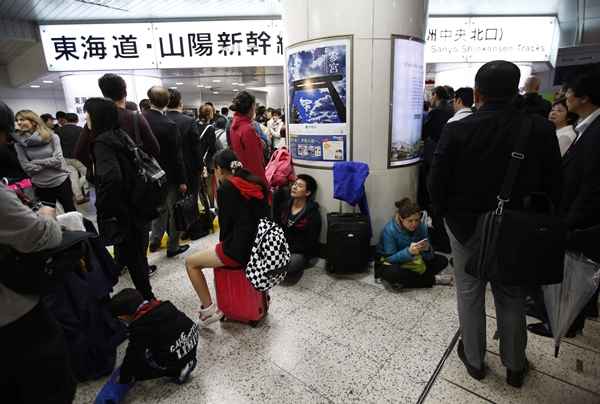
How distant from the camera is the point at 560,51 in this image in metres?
7.19

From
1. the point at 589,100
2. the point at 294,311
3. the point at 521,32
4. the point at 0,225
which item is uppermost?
the point at 521,32

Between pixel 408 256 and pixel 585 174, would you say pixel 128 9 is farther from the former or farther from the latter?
pixel 585 174

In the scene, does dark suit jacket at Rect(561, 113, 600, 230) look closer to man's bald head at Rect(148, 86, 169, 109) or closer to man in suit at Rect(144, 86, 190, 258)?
man in suit at Rect(144, 86, 190, 258)

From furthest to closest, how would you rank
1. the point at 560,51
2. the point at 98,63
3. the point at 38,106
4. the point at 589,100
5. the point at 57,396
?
the point at 38,106 → the point at 560,51 → the point at 98,63 → the point at 589,100 → the point at 57,396

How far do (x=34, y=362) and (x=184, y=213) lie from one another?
2.49 m

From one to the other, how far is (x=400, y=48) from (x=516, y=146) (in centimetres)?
202

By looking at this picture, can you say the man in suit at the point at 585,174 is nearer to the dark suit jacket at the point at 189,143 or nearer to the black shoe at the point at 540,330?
the black shoe at the point at 540,330

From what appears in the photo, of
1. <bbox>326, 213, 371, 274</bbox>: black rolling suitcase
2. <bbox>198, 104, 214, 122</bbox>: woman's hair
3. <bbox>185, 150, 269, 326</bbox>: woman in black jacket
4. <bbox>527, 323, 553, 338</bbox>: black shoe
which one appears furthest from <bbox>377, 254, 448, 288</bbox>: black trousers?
<bbox>198, 104, 214, 122</bbox>: woman's hair

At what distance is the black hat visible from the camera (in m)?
1.49

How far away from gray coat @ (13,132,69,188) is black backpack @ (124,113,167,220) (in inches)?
83.3

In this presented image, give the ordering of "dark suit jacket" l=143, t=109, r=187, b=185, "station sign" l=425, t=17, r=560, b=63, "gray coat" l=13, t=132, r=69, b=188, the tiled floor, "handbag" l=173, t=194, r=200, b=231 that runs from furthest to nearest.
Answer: "station sign" l=425, t=17, r=560, b=63, "gray coat" l=13, t=132, r=69, b=188, "handbag" l=173, t=194, r=200, b=231, "dark suit jacket" l=143, t=109, r=187, b=185, the tiled floor

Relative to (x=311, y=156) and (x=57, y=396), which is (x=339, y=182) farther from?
(x=57, y=396)

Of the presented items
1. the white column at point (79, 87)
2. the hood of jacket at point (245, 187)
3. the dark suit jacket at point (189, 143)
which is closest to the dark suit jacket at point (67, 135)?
the white column at point (79, 87)

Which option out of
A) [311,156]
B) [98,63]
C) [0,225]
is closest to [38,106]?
[98,63]
